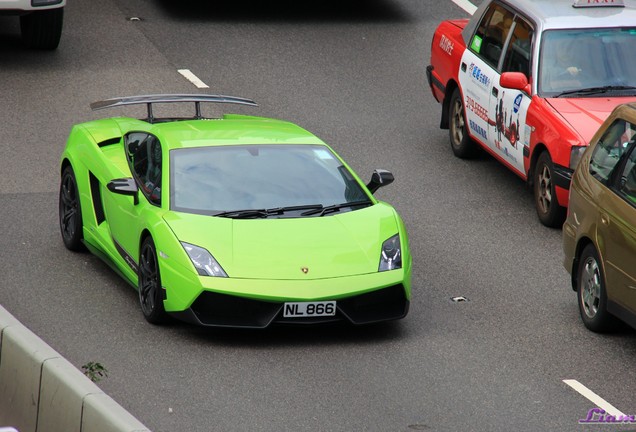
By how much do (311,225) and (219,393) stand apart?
1.70m

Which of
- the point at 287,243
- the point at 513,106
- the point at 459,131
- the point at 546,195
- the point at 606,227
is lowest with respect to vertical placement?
the point at 459,131

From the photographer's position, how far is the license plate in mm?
9820

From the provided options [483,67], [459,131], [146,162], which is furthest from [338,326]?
[459,131]

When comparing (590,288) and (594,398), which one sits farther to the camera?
(590,288)

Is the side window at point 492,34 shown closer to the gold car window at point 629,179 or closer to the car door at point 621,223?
the car door at point 621,223

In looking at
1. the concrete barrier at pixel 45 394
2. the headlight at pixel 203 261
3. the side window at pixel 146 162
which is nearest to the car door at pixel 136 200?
the side window at pixel 146 162

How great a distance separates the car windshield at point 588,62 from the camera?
13.3 meters

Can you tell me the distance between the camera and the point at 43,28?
59.7 ft

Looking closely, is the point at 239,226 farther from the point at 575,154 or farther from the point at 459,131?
the point at 459,131

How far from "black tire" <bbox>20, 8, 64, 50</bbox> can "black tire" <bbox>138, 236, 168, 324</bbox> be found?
8.24 metres

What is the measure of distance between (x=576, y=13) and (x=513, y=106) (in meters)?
Result: 1.17

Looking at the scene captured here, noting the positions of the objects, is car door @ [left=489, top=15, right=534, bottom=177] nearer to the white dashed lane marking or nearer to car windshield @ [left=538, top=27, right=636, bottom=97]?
car windshield @ [left=538, top=27, right=636, bottom=97]

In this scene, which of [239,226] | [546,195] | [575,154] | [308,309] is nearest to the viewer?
[308,309]

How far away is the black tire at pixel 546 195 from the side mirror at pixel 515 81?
66cm
